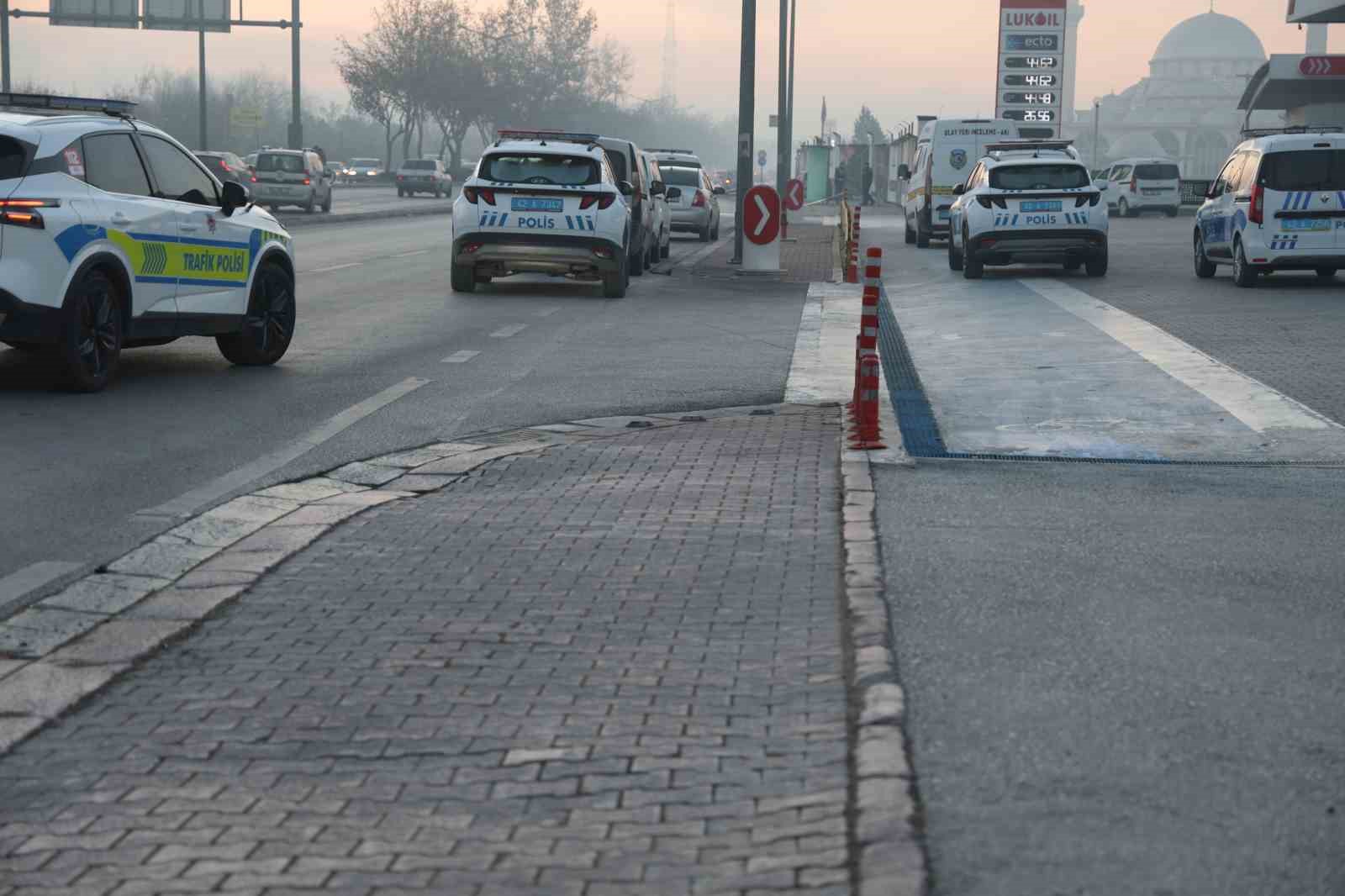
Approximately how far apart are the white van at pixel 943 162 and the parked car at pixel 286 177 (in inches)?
749

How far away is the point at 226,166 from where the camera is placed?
1866 inches

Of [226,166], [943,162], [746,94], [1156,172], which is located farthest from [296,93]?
[746,94]

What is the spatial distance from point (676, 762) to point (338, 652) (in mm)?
1430

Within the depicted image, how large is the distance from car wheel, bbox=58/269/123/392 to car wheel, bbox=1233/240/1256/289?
597 inches

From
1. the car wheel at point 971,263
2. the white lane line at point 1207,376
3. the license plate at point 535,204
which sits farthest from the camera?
the car wheel at point 971,263

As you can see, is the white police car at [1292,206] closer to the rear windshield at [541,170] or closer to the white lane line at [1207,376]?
the white lane line at [1207,376]

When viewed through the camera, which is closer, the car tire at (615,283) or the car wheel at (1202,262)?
the car tire at (615,283)

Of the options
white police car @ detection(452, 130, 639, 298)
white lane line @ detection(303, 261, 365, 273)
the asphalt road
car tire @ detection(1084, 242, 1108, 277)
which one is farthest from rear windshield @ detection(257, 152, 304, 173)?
white police car @ detection(452, 130, 639, 298)

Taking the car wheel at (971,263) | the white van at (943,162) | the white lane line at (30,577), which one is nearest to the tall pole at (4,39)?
the white van at (943,162)

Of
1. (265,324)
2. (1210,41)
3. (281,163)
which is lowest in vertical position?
(265,324)

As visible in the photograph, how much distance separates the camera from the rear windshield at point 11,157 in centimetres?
1084

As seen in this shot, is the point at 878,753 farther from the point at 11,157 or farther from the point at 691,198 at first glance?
the point at 691,198

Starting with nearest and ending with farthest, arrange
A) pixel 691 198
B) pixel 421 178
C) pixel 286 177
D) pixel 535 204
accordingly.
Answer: pixel 535 204 → pixel 691 198 → pixel 286 177 → pixel 421 178

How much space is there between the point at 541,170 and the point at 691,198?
65.2 ft
